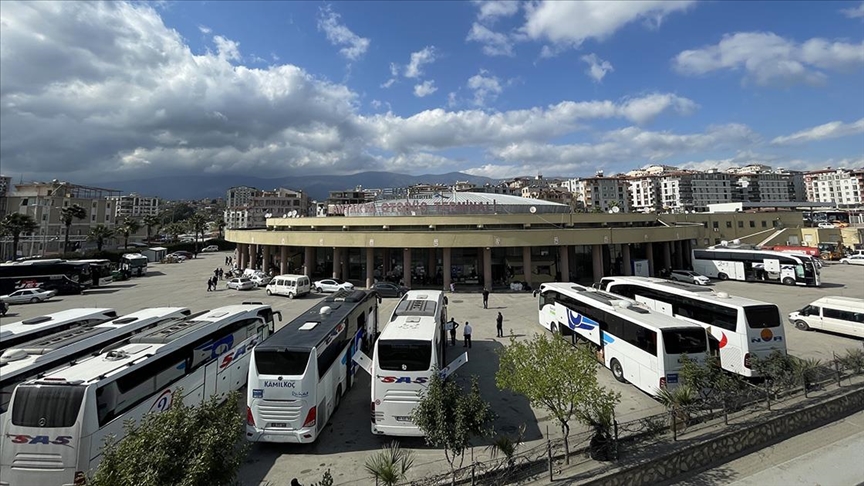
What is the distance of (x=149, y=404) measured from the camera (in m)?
9.38

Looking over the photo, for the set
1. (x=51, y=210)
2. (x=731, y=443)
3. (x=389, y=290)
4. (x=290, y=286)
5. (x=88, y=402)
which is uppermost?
(x=51, y=210)

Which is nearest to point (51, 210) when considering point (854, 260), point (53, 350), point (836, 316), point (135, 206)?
point (53, 350)

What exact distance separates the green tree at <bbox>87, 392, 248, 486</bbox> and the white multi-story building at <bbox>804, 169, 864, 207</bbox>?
198 meters

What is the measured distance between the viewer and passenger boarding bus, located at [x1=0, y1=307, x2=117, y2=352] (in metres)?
11.4

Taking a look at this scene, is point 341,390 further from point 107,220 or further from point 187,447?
point 107,220

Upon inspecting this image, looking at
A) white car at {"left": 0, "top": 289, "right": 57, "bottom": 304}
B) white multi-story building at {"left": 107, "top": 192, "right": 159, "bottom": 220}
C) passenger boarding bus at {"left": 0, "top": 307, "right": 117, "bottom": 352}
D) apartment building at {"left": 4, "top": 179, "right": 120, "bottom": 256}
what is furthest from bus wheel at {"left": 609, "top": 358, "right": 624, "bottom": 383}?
white multi-story building at {"left": 107, "top": 192, "right": 159, "bottom": 220}

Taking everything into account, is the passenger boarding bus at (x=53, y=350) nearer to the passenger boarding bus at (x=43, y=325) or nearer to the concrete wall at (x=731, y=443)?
the passenger boarding bus at (x=43, y=325)

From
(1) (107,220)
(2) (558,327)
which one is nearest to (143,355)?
(2) (558,327)

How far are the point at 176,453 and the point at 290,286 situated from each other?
31.3 metres

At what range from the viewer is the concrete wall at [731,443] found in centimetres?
883

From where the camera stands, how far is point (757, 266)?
3891 centimetres

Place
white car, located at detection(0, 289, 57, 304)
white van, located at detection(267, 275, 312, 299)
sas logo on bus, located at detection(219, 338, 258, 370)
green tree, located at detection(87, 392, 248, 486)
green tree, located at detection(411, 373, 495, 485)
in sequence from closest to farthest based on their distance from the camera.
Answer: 1. green tree, located at detection(87, 392, 248, 486)
2. green tree, located at detection(411, 373, 495, 485)
3. sas logo on bus, located at detection(219, 338, 258, 370)
4. white car, located at detection(0, 289, 57, 304)
5. white van, located at detection(267, 275, 312, 299)

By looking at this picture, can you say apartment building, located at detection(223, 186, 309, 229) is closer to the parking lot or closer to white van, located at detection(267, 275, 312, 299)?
the parking lot

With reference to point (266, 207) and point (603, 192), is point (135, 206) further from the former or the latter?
point (603, 192)
